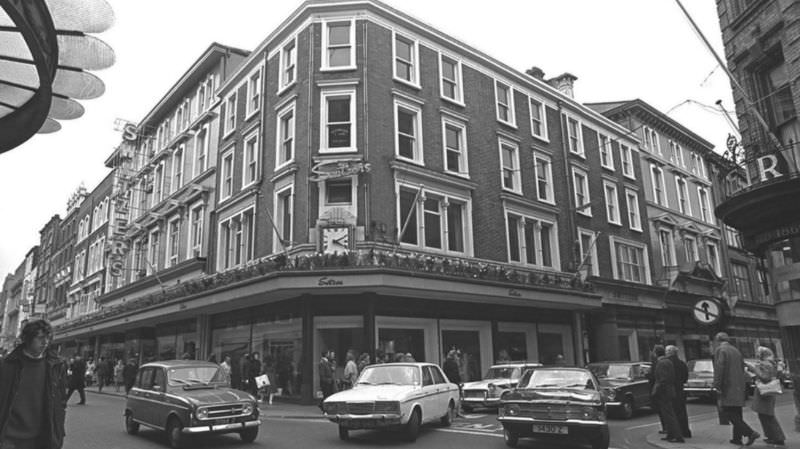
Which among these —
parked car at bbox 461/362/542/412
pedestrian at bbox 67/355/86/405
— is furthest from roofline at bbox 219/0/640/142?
pedestrian at bbox 67/355/86/405

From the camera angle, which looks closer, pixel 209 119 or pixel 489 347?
pixel 489 347

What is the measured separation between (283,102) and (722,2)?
1599 centimetres

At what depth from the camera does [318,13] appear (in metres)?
22.9

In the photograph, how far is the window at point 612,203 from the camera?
33531 millimetres

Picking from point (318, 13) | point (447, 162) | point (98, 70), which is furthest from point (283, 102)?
point (98, 70)

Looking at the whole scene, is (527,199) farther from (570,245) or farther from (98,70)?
(98,70)

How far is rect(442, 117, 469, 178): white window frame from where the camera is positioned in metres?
24.2

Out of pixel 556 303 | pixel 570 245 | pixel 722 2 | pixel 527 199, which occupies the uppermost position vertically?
pixel 722 2

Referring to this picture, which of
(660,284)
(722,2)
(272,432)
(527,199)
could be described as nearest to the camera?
(272,432)

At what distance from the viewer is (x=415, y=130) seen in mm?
23344

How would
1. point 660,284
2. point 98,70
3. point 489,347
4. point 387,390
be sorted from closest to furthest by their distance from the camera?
1. point 98,70
2. point 387,390
3. point 489,347
4. point 660,284

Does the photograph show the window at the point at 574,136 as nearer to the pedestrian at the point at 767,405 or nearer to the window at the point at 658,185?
the window at the point at 658,185

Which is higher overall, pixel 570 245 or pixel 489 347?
pixel 570 245

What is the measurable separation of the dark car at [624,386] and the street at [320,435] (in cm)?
39
